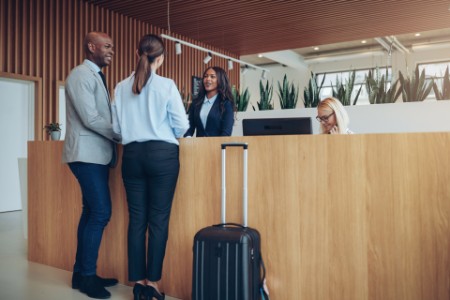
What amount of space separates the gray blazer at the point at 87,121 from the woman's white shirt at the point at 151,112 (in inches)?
7.0

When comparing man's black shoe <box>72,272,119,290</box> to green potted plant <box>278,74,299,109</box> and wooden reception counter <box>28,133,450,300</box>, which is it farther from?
green potted plant <box>278,74,299,109</box>

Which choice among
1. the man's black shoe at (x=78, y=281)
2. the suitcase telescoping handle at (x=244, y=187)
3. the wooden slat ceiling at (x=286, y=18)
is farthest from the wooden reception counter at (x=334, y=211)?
the wooden slat ceiling at (x=286, y=18)

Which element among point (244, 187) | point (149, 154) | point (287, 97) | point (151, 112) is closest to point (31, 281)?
point (149, 154)

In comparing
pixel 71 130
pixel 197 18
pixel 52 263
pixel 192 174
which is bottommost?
pixel 52 263

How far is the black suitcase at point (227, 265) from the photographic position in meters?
1.72

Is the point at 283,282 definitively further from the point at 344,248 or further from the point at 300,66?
the point at 300,66

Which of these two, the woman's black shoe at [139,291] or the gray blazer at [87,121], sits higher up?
the gray blazer at [87,121]

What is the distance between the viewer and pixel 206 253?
178 centimetres

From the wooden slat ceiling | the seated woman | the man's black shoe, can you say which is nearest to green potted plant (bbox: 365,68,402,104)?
the seated woman

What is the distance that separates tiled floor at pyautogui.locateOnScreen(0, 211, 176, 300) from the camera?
2.24m

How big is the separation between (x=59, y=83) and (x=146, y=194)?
4.31m

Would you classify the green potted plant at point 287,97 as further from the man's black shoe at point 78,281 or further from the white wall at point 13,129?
the white wall at point 13,129

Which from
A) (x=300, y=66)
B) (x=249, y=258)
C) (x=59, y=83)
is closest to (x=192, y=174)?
(x=249, y=258)

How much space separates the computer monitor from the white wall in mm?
4209
